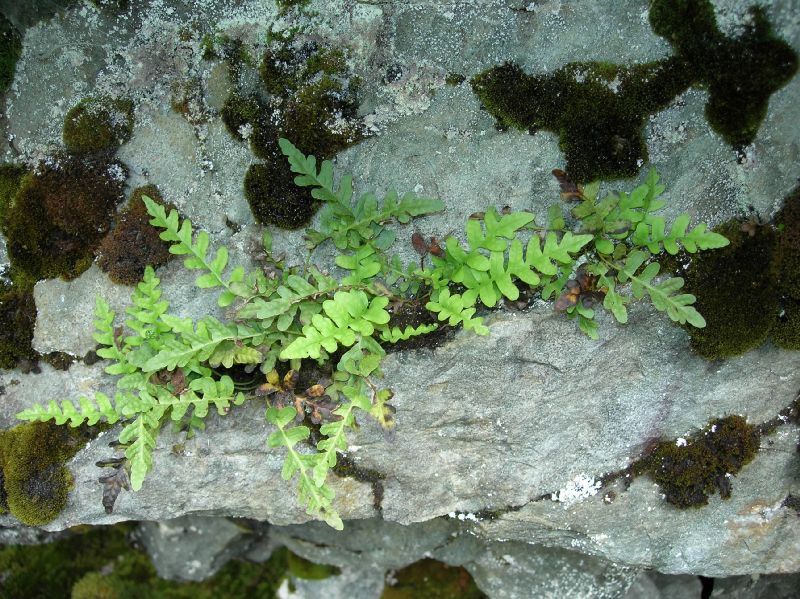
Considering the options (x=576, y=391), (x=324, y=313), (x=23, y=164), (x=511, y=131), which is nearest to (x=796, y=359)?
(x=576, y=391)

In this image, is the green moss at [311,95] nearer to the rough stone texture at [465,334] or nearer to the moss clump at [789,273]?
the rough stone texture at [465,334]

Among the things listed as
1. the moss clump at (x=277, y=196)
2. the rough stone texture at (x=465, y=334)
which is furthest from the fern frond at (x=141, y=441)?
the moss clump at (x=277, y=196)

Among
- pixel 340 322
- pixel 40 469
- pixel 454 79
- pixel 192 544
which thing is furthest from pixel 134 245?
pixel 192 544

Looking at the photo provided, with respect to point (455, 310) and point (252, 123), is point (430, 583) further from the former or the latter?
point (252, 123)

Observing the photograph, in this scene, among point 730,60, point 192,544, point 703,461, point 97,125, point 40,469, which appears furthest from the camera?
point 192,544

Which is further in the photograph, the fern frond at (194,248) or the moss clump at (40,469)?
the moss clump at (40,469)

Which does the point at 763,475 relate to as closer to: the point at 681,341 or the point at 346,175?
the point at 681,341
